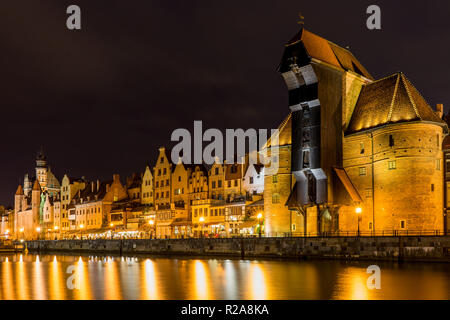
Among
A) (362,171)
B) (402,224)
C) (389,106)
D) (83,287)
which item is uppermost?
(389,106)

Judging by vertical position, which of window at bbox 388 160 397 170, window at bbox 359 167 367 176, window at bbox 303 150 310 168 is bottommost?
window at bbox 359 167 367 176

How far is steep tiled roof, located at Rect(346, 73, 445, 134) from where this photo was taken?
155 feet

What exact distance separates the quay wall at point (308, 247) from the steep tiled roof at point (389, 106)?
11239 millimetres

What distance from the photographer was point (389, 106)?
160 ft

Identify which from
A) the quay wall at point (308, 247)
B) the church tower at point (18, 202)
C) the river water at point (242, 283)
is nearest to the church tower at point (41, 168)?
the church tower at point (18, 202)

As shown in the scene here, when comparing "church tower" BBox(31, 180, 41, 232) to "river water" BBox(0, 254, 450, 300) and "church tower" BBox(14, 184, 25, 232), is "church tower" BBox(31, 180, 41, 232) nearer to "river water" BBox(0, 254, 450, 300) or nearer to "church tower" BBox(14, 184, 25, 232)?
"church tower" BBox(14, 184, 25, 232)

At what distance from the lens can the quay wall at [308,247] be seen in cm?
3981

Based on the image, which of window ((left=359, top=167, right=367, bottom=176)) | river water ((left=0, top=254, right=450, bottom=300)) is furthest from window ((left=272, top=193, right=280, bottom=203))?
river water ((left=0, top=254, right=450, bottom=300))

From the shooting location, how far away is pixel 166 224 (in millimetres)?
82125

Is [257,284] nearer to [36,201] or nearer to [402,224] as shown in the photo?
[402,224]

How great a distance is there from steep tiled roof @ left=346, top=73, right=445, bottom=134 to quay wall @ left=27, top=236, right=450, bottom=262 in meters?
11.2

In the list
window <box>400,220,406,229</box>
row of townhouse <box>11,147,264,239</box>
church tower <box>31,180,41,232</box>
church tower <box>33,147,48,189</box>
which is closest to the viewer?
window <box>400,220,406,229</box>

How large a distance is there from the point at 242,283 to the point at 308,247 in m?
18.4

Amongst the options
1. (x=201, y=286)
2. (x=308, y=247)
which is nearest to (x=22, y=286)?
(x=201, y=286)
